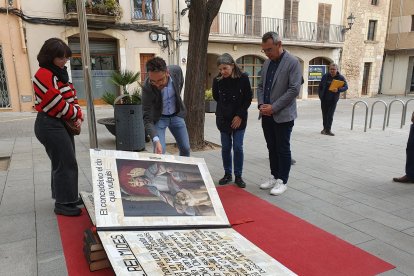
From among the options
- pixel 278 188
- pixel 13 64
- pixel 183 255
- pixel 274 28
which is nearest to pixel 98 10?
pixel 13 64

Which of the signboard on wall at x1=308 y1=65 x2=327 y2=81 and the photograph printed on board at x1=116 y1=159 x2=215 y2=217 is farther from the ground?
the signboard on wall at x1=308 y1=65 x2=327 y2=81

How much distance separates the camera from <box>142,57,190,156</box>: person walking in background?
3193mm

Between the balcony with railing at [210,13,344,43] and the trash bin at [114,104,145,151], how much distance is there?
36.3 ft

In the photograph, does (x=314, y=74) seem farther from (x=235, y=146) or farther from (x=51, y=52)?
(x=51, y=52)

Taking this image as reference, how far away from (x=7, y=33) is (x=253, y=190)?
11.6m

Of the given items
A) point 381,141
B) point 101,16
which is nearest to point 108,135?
point 381,141

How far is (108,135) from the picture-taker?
26.1ft

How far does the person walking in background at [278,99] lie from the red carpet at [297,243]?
551mm

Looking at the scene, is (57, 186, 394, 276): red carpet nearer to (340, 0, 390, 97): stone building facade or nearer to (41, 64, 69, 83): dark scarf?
(41, 64, 69, 83): dark scarf

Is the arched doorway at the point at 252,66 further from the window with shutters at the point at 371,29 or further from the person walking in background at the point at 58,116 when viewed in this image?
the person walking in background at the point at 58,116

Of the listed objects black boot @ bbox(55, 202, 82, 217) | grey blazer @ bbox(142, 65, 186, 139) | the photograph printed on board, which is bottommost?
black boot @ bbox(55, 202, 82, 217)

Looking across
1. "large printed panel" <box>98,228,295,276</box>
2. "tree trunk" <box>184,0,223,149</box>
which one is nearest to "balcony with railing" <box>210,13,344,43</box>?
"tree trunk" <box>184,0,223,149</box>

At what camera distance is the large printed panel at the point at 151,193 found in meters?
2.51

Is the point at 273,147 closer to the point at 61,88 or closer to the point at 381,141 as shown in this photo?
the point at 61,88
